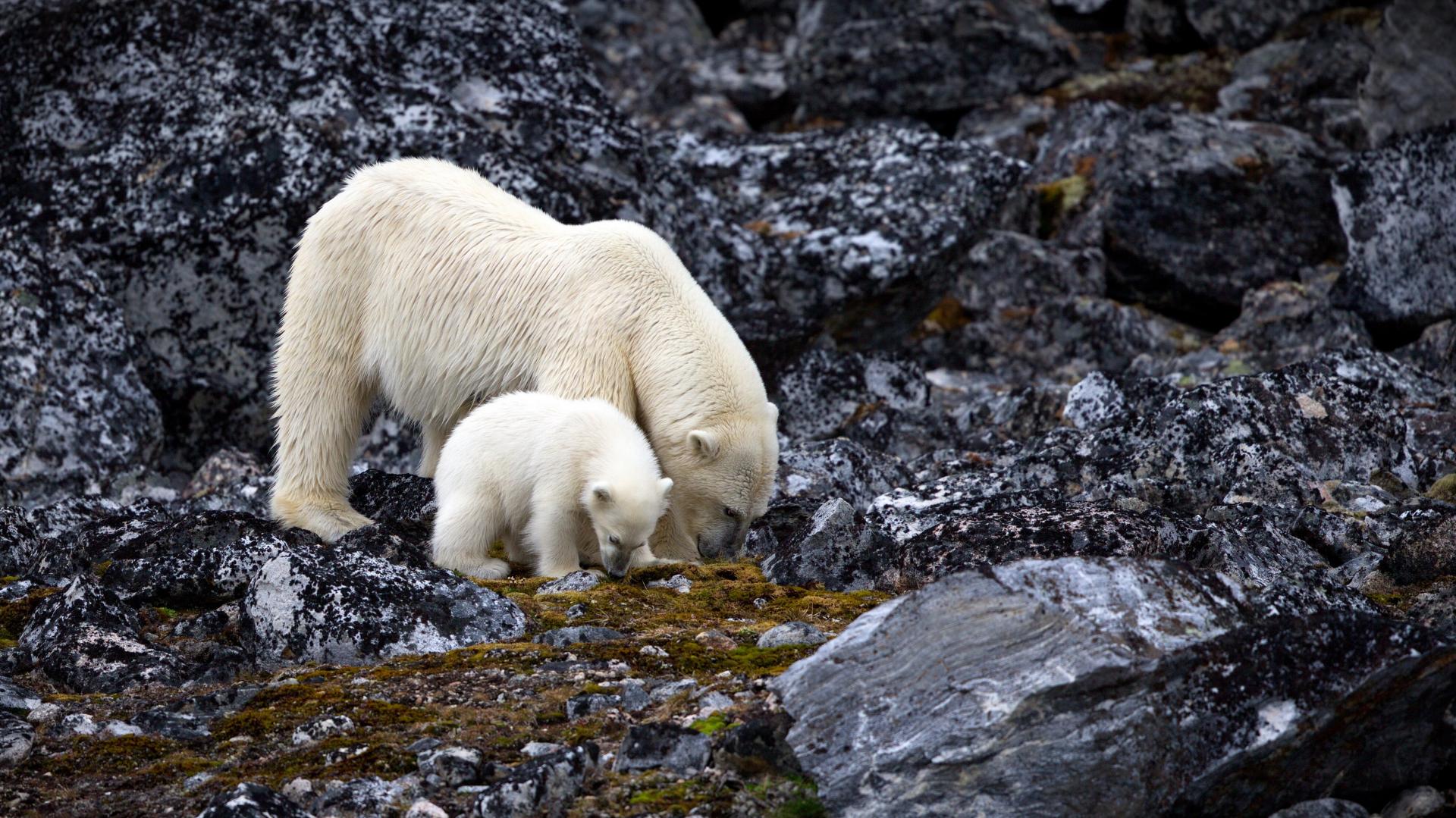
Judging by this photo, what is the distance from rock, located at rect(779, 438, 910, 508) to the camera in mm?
8781

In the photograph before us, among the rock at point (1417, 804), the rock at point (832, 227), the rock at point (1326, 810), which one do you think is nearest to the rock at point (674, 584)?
the rock at point (1326, 810)

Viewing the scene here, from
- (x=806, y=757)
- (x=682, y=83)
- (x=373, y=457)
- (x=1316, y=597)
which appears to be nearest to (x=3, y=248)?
(x=373, y=457)

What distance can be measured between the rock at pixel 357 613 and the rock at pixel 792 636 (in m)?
1.08

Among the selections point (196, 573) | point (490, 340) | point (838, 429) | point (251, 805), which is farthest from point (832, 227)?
point (251, 805)

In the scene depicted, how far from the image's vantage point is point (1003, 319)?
14242 mm

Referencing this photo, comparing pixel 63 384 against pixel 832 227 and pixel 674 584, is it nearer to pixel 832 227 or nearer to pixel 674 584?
pixel 674 584

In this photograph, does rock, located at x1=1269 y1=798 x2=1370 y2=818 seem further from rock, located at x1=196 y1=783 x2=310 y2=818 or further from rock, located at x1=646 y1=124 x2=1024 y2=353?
rock, located at x1=646 y1=124 x2=1024 y2=353

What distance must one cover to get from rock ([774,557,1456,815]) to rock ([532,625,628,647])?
1.45m

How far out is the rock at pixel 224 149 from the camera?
420 inches

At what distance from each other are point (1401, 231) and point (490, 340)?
808 cm

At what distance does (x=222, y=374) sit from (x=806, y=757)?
27.4 ft

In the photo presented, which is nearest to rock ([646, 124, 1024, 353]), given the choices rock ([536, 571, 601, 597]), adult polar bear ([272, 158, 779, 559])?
adult polar bear ([272, 158, 779, 559])

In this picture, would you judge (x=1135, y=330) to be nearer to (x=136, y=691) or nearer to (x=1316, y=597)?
(x=1316, y=597)

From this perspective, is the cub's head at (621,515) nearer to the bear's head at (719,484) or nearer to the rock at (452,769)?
the bear's head at (719,484)
